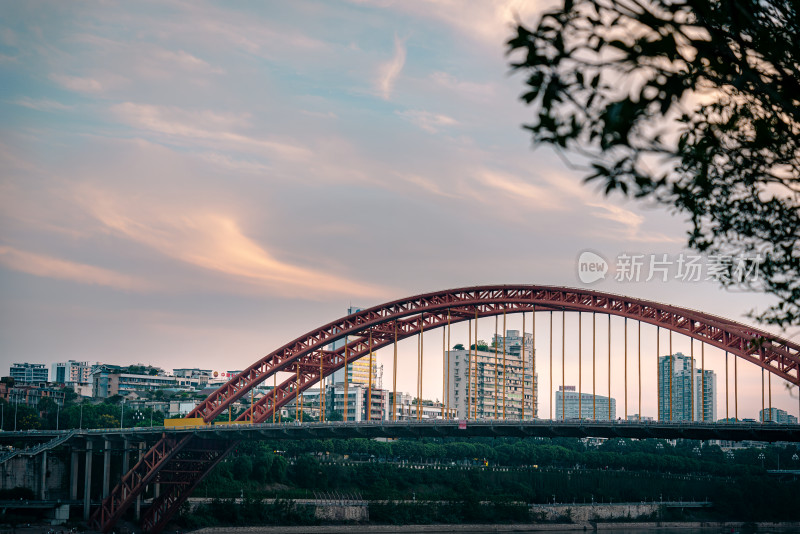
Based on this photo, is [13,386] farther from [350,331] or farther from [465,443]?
[350,331]

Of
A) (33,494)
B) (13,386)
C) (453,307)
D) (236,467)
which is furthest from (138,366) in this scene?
(453,307)

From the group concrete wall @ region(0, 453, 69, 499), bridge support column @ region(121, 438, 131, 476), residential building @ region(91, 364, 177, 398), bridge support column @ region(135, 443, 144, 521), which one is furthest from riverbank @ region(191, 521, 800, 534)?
residential building @ region(91, 364, 177, 398)

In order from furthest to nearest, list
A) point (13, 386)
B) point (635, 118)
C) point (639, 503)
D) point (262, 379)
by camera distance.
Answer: point (13, 386), point (639, 503), point (262, 379), point (635, 118)

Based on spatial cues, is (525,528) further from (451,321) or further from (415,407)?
(415,407)

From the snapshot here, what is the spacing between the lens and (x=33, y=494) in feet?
227

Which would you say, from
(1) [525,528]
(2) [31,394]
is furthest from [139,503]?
(2) [31,394]

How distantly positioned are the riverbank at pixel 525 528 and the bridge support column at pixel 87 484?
27.2 ft

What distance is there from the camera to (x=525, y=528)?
303 ft

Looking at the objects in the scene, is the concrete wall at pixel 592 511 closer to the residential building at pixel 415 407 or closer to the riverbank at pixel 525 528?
the riverbank at pixel 525 528

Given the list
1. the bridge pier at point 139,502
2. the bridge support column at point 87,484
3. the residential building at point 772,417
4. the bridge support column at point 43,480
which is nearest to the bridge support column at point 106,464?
the bridge support column at point 87,484

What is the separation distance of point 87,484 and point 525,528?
42229mm

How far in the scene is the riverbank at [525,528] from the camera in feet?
258

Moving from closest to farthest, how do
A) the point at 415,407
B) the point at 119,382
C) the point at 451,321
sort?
1. the point at 451,321
2. the point at 415,407
3. the point at 119,382

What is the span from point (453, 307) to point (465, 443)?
52.3 metres
